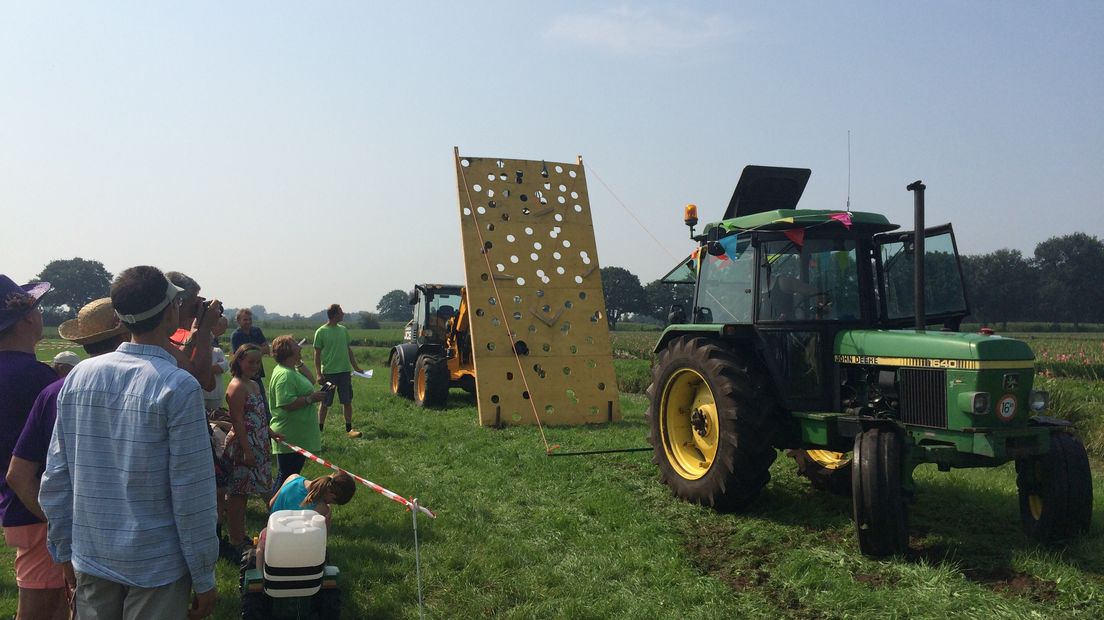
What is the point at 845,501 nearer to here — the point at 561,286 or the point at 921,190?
the point at 921,190

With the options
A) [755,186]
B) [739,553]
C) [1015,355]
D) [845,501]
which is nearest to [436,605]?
[739,553]

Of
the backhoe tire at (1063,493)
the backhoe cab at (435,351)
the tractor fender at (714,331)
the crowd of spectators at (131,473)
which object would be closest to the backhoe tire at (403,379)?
the backhoe cab at (435,351)

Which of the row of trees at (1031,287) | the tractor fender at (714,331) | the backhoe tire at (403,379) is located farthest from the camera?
the row of trees at (1031,287)

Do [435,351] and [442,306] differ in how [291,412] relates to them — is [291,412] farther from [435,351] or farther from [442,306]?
[442,306]

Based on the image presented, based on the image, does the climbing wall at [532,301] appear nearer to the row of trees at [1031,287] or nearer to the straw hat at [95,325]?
the straw hat at [95,325]

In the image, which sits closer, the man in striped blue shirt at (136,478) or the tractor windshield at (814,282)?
the man in striped blue shirt at (136,478)

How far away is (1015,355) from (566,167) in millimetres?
7678

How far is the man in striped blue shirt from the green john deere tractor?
3687 mm

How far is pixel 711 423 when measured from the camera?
612 cm

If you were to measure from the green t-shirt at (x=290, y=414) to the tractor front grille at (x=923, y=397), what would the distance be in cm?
405

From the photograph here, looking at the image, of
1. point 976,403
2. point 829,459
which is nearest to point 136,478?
point 976,403

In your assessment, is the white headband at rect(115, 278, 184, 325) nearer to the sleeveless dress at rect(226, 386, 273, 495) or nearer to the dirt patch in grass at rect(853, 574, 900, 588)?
the sleeveless dress at rect(226, 386, 273, 495)

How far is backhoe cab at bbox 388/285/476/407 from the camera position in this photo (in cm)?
1238

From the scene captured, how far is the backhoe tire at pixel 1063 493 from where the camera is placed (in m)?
4.68
